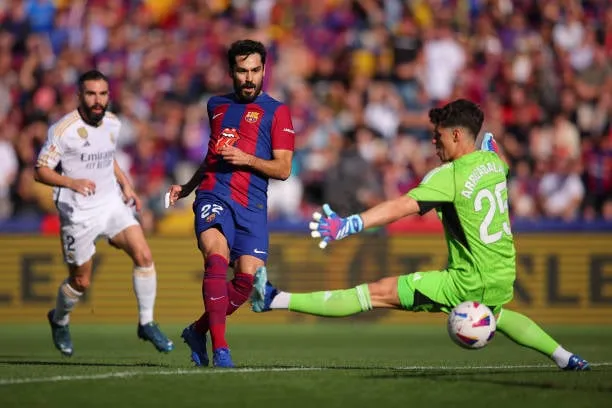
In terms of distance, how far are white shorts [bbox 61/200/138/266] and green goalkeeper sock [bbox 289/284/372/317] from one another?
341 cm

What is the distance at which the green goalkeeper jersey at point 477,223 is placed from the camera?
9211 millimetres

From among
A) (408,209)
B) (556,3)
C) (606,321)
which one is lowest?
(606,321)

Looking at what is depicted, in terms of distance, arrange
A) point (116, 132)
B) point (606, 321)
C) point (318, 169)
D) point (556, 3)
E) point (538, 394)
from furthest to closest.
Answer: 1. point (556, 3)
2. point (318, 169)
3. point (606, 321)
4. point (116, 132)
5. point (538, 394)

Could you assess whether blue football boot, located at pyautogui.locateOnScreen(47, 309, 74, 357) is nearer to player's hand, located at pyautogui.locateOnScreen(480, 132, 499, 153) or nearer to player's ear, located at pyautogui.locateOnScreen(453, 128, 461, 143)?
player's hand, located at pyautogui.locateOnScreen(480, 132, 499, 153)

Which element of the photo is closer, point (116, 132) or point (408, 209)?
point (408, 209)

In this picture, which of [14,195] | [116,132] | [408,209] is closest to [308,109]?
[14,195]

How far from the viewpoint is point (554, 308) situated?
A: 18297 millimetres

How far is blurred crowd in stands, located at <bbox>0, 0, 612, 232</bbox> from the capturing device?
19.4m

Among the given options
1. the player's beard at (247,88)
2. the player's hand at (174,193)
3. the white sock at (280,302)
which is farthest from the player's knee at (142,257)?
the white sock at (280,302)

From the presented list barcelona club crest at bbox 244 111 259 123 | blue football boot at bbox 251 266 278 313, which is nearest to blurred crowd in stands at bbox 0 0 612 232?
barcelona club crest at bbox 244 111 259 123

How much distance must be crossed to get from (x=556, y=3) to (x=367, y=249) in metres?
6.32

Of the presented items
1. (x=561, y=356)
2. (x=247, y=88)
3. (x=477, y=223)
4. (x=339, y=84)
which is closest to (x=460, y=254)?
(x=477, y=223)

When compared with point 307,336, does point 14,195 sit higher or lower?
higher

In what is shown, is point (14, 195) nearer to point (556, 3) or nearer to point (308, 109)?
point (308, 109)
